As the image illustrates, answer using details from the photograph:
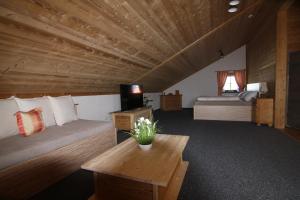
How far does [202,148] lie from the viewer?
2957mm

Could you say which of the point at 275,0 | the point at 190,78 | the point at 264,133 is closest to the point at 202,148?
the point at 264,133

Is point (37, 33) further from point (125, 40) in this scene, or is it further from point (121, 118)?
point (121, 118)

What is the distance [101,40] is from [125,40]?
0.44 m

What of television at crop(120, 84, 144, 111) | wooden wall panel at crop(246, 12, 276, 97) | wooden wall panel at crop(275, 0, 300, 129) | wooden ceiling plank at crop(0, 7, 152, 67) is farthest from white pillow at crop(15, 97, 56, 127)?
wooden wall panel at crop(246, 12, 276, 97)

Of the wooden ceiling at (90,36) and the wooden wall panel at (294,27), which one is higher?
the wooden wall panel at (294,27)

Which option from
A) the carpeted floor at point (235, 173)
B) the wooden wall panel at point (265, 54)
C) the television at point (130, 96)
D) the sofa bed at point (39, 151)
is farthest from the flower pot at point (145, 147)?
the wooden wall panel at point (265, 54)

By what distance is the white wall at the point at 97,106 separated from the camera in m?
3.79

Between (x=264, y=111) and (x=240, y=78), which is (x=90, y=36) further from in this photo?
(x=240, y=78)

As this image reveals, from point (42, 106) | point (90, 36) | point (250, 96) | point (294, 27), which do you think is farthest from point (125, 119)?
point (294, 27)

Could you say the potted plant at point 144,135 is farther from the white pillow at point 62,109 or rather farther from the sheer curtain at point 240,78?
the sheer curtain at point 240,78

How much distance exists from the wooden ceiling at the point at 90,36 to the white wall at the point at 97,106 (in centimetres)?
23

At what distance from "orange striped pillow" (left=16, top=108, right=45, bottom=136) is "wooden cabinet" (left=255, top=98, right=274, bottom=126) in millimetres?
4705

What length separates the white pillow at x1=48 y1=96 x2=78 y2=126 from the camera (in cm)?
279

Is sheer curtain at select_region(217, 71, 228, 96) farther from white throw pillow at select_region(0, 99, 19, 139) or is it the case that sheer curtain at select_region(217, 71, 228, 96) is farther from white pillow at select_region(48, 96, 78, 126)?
white throw pillow at select_region(0, 99, 19, 139)
